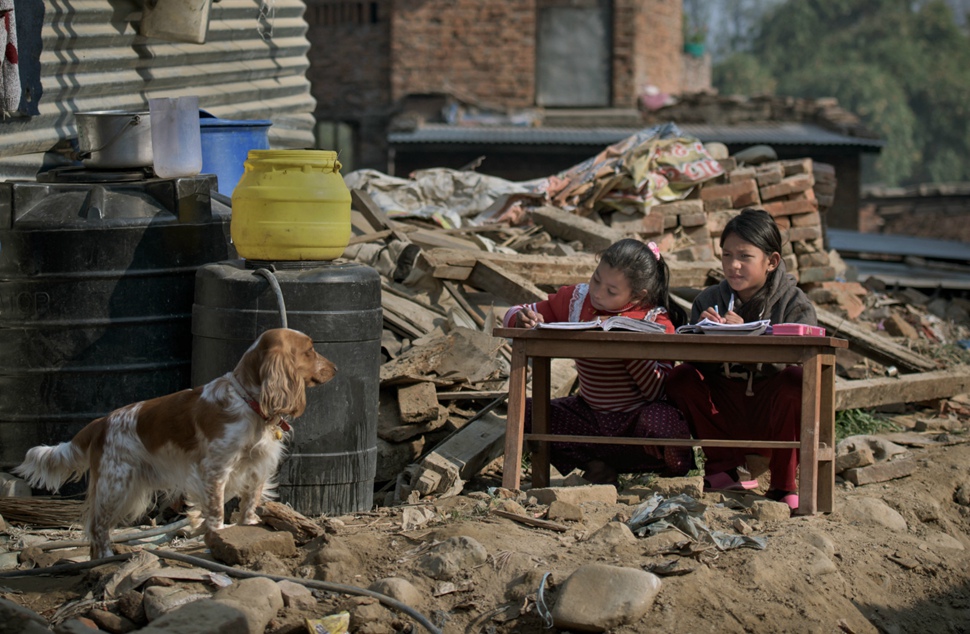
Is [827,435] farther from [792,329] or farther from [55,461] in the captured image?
[55,461]

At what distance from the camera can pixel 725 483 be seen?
222 inches

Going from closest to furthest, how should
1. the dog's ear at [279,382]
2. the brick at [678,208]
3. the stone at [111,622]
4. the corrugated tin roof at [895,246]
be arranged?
the stone at [111,622] < the dog's ear at [279,382] < the brick at [678,208] < the corrugated tin roof at [895,246]

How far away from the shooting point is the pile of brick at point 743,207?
9.22m

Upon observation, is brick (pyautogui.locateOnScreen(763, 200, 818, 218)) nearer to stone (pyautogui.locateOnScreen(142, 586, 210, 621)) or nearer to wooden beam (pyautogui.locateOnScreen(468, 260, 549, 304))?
wooden beam (pyautogui.locateOnScreen(468, 260, 549, 304))

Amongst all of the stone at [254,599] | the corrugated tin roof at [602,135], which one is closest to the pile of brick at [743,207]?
the stone at [254,599]

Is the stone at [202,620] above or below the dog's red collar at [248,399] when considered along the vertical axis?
below

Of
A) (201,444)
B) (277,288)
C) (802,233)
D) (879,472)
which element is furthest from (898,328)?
(201,444)

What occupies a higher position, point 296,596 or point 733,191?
point 733,191

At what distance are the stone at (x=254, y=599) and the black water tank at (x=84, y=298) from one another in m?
1.92

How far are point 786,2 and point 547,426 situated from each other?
54.4m

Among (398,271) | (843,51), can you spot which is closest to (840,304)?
(398,271)

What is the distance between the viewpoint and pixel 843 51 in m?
50.4

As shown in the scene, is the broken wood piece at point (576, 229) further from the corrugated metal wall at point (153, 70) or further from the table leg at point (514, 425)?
the table leg at point (514, 425)

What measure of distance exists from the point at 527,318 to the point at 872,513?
6.22 feet
